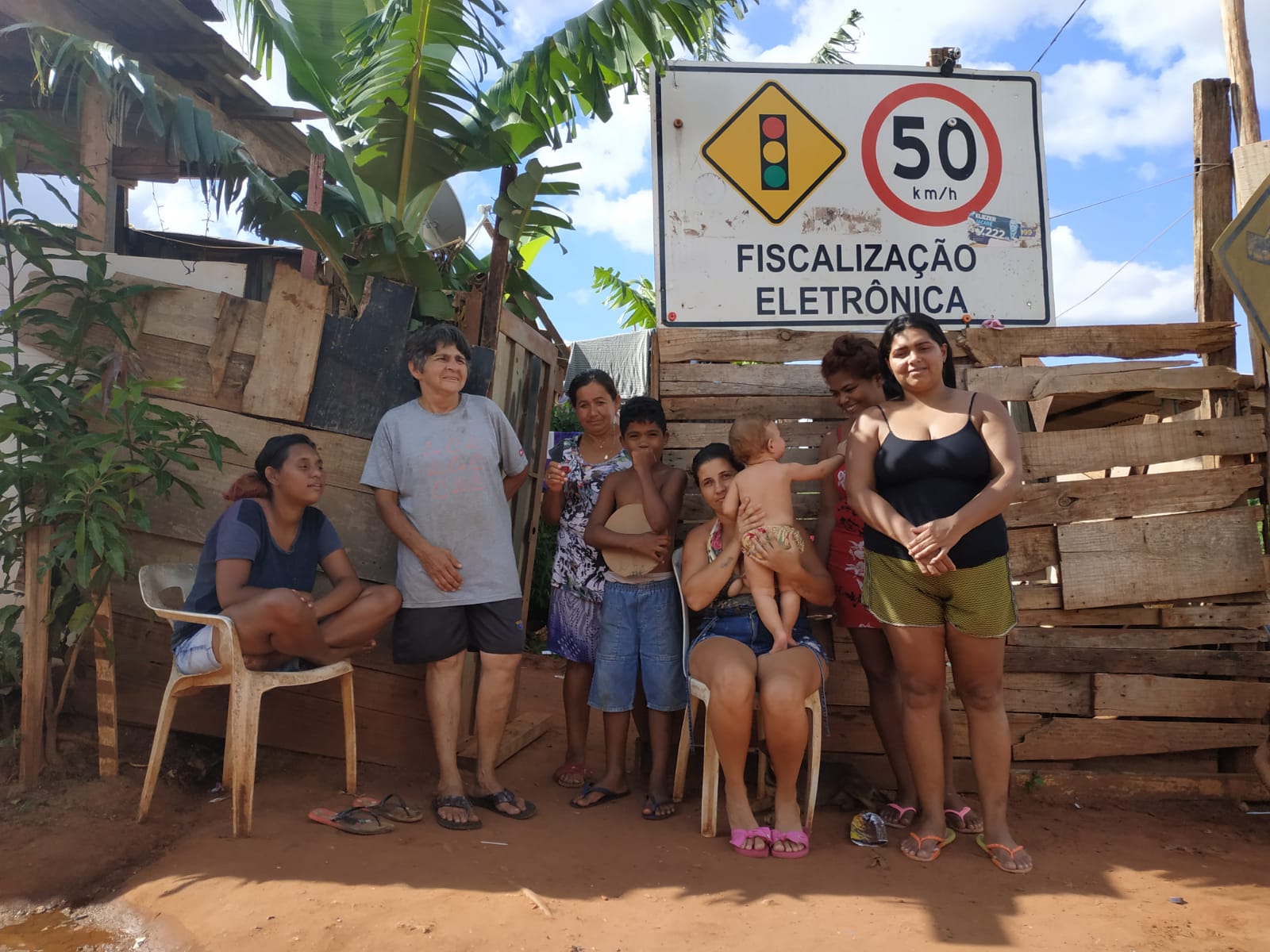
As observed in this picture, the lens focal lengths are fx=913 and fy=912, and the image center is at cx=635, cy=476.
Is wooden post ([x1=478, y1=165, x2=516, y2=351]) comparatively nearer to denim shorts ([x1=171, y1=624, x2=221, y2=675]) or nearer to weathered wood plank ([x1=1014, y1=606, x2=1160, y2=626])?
denim shorts ([x1=171, y1=624, x2=221, y2=675])

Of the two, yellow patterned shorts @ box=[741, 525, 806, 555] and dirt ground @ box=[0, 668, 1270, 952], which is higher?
yellow patterned shorts @ box=[741, 525, 806, 555]

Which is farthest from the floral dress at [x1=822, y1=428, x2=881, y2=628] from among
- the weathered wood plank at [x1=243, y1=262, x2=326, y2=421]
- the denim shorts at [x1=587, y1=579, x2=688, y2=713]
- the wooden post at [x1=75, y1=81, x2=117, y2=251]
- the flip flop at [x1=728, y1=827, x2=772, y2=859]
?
the wooden post at [x1=75, y1=81, x2=117, y2=251]

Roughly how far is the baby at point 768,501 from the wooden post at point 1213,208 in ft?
6.73

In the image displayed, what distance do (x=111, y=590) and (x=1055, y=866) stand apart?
13.0 feet

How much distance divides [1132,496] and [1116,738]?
1082 mm

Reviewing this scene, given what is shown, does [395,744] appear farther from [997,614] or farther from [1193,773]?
[1193,773]

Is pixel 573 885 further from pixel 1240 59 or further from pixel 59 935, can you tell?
pixel 1240 59

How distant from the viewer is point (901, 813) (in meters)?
3.57

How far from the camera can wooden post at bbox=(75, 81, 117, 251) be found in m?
4.31

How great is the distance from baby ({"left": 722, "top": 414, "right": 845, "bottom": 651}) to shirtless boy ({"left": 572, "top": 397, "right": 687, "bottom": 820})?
0.37 metres

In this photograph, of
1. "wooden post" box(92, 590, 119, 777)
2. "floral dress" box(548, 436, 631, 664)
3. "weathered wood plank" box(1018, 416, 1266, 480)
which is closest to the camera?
"wooden post" box(92, 590, 119, 777)

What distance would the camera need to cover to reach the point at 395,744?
163 inches

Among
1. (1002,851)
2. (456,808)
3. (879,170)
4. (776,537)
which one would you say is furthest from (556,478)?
(1002,851)

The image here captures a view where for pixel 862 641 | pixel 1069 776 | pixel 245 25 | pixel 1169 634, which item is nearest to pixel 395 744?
pixel 862 641
